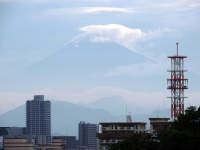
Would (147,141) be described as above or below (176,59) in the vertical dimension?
below

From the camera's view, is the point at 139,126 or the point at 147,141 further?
the point at 139,126

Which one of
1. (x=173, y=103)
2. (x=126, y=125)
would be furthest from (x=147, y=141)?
(x=126, y=125)

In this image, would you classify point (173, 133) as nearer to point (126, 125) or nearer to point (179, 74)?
point (179, 74)

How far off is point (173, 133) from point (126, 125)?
8455cm

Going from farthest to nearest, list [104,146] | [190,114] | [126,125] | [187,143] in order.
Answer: [126,125] → [104,146] → [190,114] → [187,143]

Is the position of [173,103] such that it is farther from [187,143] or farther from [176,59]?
[187,143]

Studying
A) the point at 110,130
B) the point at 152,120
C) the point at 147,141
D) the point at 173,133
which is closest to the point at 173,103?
the point at 147,141

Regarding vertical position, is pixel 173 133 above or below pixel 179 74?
below

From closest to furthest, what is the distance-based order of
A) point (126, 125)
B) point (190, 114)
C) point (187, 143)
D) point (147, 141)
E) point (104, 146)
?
point (187, 143) → point (190, 114) → point (147, 141) → point (104, 146) → point (126, 125)

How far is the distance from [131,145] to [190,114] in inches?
630

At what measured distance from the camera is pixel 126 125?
16350 cm

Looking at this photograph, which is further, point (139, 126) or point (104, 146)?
point (139, 126)

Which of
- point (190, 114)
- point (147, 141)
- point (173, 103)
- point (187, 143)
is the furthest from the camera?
point (173, 103)

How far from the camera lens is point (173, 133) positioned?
79062 mm
